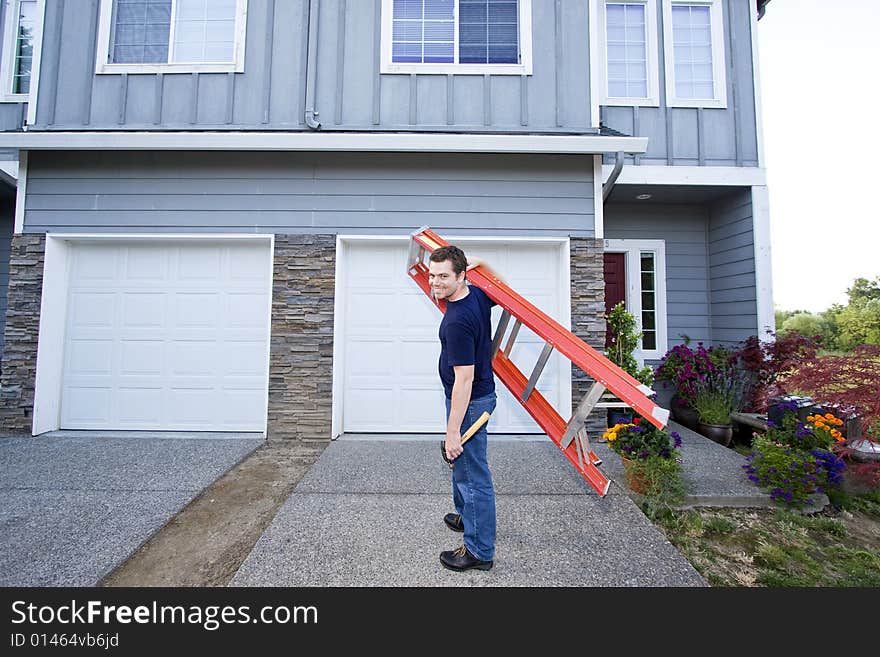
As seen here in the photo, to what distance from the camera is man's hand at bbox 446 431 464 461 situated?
191 centimetres

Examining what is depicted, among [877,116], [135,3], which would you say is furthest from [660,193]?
[135,3]

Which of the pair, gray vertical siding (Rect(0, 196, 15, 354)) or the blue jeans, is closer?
the blue jeans

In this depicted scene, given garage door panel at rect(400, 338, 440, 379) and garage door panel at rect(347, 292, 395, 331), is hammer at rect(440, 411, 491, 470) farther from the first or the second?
garage door panel at rect(347, 292, 395, 331)

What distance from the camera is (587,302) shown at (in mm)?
4434

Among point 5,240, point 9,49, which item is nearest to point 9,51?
point 9,49

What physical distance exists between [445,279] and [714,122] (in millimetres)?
5647

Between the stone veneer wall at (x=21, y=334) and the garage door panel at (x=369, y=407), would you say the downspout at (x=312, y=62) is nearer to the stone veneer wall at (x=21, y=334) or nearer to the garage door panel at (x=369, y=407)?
the garage door panel at (x=369, y=407)

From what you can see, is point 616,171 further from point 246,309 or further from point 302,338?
point 246,309

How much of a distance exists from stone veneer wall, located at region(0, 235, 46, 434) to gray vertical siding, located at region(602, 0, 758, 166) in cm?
721

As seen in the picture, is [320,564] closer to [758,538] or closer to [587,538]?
[587,538]

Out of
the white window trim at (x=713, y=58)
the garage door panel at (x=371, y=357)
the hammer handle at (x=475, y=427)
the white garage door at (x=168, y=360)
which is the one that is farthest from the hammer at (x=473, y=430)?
the white window trim at (x=713, y=58)

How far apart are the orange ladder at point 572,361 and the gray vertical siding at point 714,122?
4.39 meters

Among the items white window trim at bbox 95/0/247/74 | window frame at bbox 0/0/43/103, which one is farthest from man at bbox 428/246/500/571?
window frame at bbox 0/0/43/103

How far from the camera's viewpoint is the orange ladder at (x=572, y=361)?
5.75 feet
